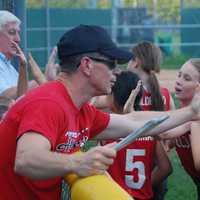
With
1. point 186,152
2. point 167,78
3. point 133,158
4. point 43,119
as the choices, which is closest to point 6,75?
point 133,158

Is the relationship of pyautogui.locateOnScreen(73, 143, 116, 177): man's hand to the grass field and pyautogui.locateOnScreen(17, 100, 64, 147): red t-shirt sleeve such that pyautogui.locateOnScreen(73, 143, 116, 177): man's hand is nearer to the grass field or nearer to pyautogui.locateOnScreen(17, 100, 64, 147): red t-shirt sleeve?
pyautogui.locateOnScreen(17, 100, 64, 147): red t-shirt sleeve

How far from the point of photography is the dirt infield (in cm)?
2129

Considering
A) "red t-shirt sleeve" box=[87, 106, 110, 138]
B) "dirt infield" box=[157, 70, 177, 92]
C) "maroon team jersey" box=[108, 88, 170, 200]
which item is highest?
"red t-shirt sleeve" box=[87, 106, 110, 138]

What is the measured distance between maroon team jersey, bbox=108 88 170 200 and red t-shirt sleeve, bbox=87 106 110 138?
1.38 meters

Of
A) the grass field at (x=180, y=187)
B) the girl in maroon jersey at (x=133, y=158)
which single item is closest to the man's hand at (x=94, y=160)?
the girl in maroon jersey at (x=133, y=158)

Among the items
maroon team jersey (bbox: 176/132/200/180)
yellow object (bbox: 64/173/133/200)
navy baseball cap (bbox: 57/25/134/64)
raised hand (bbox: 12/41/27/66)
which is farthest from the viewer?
raised hand (bbox: 12/41/27/66)

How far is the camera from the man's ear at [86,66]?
12.9 ft

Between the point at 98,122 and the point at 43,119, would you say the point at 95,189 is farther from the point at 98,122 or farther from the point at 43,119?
the point at 98,122

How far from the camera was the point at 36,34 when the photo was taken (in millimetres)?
25672

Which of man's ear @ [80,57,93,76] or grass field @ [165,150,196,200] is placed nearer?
man's ear @ [80,57,93,76]

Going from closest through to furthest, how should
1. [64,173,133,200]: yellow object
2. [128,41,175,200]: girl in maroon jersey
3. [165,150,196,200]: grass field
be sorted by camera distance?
[64,173,133,200]: yellow object, [128,41,175,200]: girl in maroon jersey, [165,150,196,200]: grass field

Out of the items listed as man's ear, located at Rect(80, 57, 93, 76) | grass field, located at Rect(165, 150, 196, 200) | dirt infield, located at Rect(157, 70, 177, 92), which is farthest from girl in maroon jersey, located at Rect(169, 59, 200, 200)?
dirt infield, located at Rect(157, 70, 177, 92)

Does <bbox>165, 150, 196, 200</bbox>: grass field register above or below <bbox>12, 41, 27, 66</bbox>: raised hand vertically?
below

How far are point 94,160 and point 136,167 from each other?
96.6 inches
